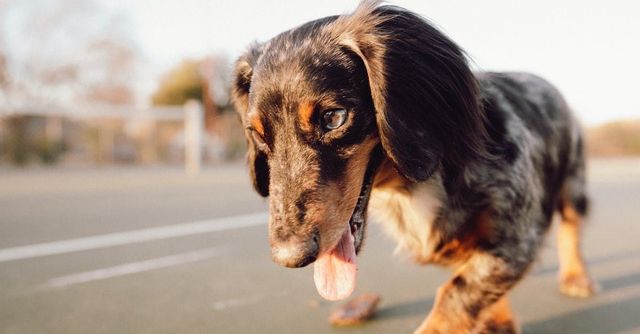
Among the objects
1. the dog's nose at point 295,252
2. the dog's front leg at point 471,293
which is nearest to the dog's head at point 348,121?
the dog's nose at point 295,252

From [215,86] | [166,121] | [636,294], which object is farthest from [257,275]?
[215,86]

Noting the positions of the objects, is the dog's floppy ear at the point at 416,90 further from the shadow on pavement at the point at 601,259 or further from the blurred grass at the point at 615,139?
the blurred grass at the point at 615,139

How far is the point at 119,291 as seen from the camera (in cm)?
356

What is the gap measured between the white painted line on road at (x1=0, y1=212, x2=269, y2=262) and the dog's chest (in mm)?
3120

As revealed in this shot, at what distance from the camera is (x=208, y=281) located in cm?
382

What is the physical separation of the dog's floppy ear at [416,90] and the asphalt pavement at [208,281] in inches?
39.8

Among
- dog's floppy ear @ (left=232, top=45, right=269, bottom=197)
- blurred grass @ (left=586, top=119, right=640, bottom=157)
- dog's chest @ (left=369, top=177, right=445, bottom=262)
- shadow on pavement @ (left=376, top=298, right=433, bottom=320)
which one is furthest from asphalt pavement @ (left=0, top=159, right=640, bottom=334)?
blurred grass @ (left=586, top=119, right=640, bottom=157)

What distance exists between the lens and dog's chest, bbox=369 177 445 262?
8.20 feet

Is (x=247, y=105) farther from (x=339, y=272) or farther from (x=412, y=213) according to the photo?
(x=339, y=272)

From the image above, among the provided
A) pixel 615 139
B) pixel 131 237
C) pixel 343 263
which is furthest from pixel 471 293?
pixel 615 139

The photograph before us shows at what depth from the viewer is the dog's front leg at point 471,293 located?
2254 millimetres

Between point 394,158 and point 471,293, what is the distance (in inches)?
27.1

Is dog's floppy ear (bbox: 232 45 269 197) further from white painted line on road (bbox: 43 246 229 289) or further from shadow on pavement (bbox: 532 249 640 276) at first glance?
shadow on pavement (bbox: 532 249 640 276)

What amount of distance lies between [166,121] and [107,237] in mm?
15668
